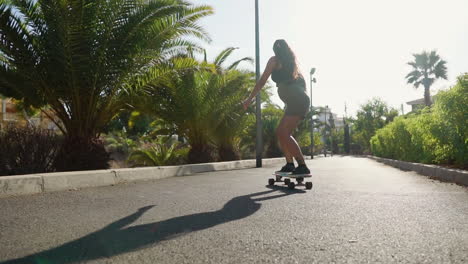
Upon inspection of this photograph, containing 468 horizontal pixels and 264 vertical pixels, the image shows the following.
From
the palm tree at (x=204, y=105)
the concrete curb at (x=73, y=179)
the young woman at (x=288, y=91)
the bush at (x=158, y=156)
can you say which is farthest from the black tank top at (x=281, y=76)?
the bush at (x=158, y=156)

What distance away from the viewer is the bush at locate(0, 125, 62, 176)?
6.89 m

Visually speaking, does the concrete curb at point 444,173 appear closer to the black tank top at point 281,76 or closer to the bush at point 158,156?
the black tank top at point 281,76

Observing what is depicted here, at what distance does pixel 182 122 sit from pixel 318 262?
431 inches

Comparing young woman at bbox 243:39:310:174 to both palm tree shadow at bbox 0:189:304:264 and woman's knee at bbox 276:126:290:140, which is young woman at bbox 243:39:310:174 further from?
palm tree shadow at bbox 0:189:304:264

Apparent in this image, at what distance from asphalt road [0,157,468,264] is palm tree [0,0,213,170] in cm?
343

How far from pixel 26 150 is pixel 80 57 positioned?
2.03 m

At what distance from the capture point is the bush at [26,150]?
22.6 ft

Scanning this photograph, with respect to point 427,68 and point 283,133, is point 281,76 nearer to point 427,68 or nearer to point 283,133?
point 283,133

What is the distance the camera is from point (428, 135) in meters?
9.50

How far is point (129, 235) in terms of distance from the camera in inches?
107

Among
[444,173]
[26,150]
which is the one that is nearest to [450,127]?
[444,173]

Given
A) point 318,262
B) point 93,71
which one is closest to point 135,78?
point 93,71

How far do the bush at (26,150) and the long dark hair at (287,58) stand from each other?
4891mm

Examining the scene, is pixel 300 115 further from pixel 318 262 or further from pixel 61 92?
pixel 61 92
